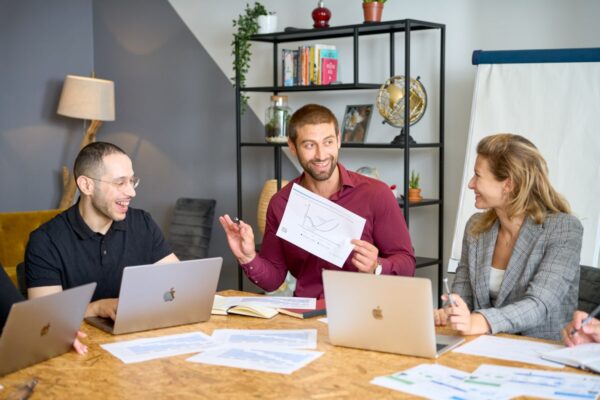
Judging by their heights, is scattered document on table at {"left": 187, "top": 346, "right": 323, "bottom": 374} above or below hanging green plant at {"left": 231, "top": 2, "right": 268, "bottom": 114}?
below

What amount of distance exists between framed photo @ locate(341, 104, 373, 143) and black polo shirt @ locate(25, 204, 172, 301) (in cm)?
Answer: 207

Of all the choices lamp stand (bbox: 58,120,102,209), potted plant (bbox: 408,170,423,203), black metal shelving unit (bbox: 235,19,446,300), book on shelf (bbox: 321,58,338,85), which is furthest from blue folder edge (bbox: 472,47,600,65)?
lamp stand (bbox: 58,120,102,209)

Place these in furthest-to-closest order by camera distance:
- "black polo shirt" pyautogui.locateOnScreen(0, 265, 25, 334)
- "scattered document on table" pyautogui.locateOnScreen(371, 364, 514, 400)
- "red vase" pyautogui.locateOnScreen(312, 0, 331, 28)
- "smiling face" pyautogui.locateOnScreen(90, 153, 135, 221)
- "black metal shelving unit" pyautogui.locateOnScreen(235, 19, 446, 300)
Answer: "red vase" pyautogui.locateOnScreen(312, 0, 331, 28), "black metal shelving unit" pyautogui.locateOnScreen(235, 19, 446, 300), "smiling face" pyautogui.locateOnScreen(90, 153, 135, 221), "black polo shirt" pyautogui.locateOnScreen(0, 265, 25, 334), "scattered document on table" pyautogui.locateOnScreen(371, 364, 514, 400)

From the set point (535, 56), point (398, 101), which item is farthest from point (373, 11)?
point (535, 56)

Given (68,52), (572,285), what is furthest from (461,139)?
(68,52)

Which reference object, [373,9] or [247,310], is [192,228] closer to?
[373,9]

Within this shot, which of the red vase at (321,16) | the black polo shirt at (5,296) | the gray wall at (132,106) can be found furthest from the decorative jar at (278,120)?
the black polo shirt at (5,296)

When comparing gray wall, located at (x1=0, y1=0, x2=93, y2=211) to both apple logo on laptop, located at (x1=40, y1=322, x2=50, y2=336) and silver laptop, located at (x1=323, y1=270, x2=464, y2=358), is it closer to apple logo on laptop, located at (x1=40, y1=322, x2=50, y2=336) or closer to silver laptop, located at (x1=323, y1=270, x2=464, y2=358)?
apple logo on laptop, located at (x1=40, y1=322, x2=50, y2=336)

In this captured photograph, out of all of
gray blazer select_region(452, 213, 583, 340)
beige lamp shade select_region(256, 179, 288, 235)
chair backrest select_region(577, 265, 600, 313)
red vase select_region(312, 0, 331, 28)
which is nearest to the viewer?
gray blazer select_region(452, 213, 583, 340)

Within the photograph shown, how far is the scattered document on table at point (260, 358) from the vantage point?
6.79 ft

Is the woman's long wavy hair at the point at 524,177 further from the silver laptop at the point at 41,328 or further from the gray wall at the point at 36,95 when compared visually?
the gray wall at the point at 36,95

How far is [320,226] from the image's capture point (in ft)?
9.18

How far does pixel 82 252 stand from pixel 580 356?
5.51 feet

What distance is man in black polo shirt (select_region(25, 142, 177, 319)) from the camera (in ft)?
9.04
